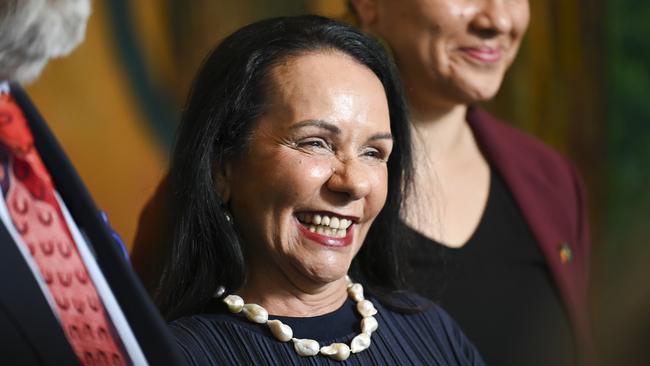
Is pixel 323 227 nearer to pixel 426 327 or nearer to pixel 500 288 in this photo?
pixel 426 327

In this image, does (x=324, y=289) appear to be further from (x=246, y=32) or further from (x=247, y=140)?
(x=246, y=32)

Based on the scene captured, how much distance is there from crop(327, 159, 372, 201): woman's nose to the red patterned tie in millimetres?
534

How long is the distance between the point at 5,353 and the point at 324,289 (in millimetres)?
698

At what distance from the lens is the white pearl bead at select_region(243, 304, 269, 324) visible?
5.98ft

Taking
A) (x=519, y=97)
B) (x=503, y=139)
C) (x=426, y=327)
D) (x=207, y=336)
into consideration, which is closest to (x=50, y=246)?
(x=207, y=336)

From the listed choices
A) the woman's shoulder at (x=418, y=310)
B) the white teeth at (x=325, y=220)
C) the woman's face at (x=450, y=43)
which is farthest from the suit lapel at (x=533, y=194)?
the white teeth at (x=325, y=220)

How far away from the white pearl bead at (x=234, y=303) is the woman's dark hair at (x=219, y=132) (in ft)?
0.10

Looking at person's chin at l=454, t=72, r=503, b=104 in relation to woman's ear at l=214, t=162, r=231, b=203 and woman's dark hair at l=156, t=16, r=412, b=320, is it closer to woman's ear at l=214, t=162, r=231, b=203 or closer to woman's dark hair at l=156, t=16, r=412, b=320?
woman's dark hair at l=156, t=16, r=412, b=320

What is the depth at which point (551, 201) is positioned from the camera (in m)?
2.69

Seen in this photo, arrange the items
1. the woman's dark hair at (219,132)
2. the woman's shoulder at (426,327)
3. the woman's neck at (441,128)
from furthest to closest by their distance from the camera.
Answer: the woman's neck at (441,128) < the woman's shoulder at (426,327) < the woman's dark hair at (219,132)

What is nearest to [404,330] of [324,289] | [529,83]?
[324,289]

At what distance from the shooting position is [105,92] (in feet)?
13.0

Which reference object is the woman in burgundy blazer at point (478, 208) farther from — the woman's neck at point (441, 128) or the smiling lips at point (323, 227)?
the smiling lips at point (323, 227)

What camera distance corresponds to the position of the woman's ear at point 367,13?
2574 millimetres
